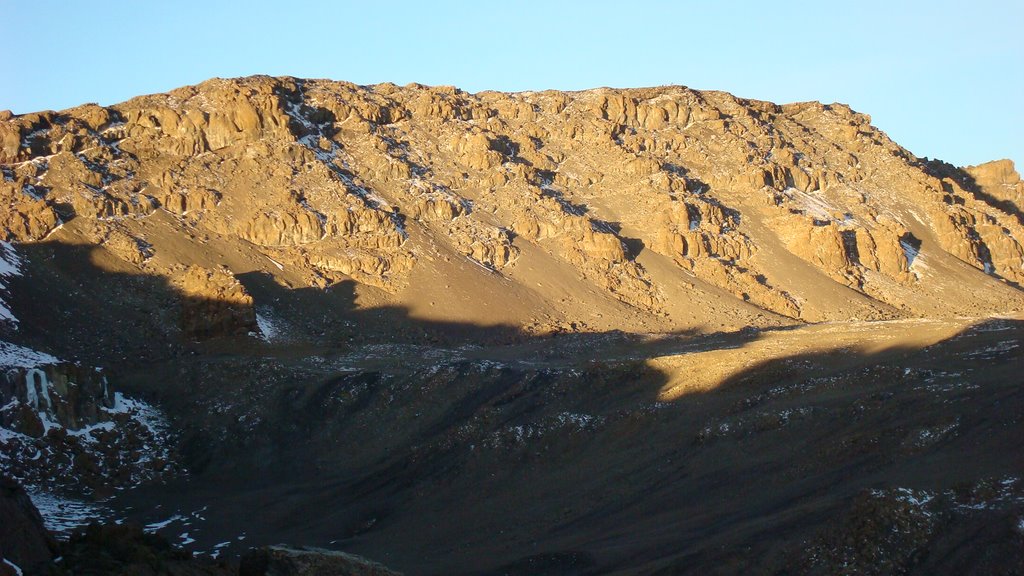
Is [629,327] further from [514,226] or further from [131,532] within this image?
[131,532]

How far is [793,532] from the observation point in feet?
68.7

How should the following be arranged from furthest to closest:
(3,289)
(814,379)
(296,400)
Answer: (3,289), (296,400), (814,379)

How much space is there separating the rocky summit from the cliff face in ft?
1.01

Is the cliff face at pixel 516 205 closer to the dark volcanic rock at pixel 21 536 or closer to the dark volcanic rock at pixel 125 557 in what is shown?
the dark volcanic rock at pixel 125 557

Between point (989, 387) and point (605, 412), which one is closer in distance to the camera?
point (989, 387)

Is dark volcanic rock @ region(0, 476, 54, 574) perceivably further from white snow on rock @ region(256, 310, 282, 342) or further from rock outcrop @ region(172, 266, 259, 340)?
white snow on rock @ region(256, 310, 282, 342)

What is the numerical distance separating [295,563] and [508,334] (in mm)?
43119

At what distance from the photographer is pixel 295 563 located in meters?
16.8

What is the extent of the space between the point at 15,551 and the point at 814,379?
85.8ft

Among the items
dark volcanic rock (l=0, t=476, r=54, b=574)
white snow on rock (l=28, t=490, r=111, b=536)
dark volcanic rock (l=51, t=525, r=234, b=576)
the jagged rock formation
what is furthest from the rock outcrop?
dark volcanic rock (l=0, t=476, r=54, b=574)

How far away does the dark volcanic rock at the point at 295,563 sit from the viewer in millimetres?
16672

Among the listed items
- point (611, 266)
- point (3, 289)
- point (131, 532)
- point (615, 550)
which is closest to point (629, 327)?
point (611, 266)

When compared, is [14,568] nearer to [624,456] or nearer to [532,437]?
[624,456]

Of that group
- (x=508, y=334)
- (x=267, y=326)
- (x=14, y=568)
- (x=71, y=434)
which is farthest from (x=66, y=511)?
(x=508, y=334)
